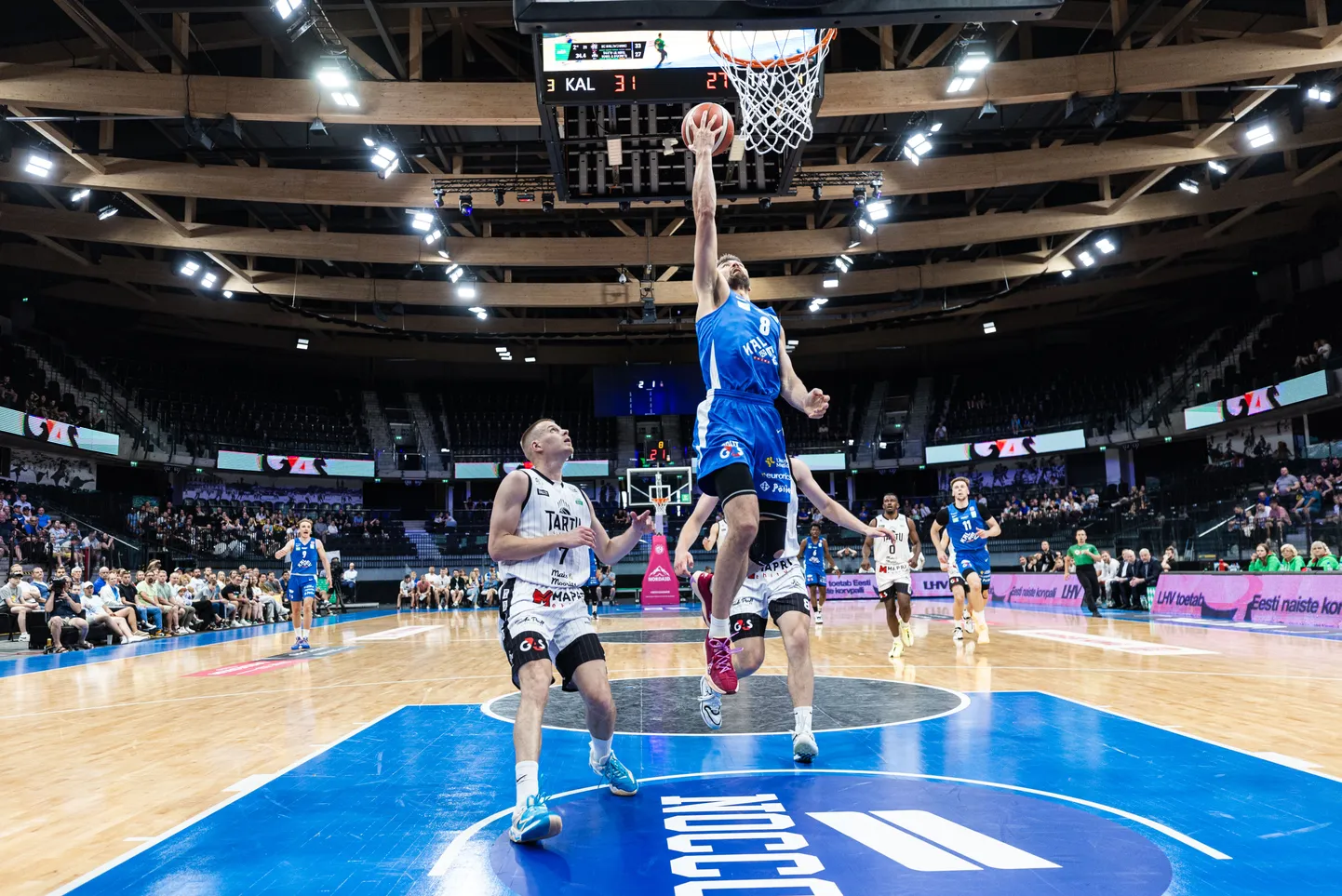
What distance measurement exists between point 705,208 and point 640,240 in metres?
17.5

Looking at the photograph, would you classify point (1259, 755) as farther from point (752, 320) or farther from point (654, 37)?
point (654, 37)

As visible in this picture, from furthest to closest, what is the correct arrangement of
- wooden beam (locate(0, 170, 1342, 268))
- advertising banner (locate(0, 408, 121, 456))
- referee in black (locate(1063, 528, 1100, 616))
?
advertising banner (locate(0, 408, 121, 456))
wooden beam (locate(0, 170, 1342, 268))
referee in black (locate(1063, 528, 1100, 616))

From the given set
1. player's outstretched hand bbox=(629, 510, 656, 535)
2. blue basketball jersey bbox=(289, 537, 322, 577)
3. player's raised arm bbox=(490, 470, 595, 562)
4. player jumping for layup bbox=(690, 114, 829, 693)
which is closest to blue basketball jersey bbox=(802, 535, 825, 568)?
blue basketball jersey bbox=(289, 537, 322, 577)

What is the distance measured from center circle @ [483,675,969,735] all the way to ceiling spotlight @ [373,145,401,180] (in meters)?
10.9

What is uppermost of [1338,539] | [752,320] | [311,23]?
[311,23]

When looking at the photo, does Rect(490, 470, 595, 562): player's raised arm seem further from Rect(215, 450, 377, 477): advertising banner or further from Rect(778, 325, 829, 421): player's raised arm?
Rect(215, 450, 377, 477): advertising banner

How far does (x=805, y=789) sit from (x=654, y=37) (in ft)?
24.0

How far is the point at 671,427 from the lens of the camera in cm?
3872

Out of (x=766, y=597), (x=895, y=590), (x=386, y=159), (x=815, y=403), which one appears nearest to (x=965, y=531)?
(x=895, y=590)

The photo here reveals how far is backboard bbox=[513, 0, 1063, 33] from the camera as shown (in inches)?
184

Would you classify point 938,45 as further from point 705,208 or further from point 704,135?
point 705,208

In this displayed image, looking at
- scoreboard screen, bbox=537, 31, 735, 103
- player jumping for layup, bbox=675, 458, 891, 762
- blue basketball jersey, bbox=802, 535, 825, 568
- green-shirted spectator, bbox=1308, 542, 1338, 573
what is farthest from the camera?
green-shirted spectator, bbox=1308, 542, 1338, 573

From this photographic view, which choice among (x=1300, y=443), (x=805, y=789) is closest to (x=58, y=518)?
(x=805, y=789)

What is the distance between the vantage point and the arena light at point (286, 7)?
37.6ft
